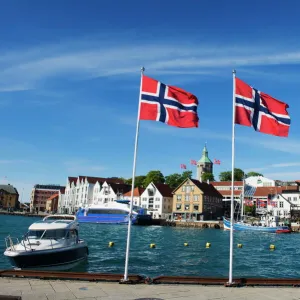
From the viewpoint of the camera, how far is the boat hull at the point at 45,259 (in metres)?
25.1

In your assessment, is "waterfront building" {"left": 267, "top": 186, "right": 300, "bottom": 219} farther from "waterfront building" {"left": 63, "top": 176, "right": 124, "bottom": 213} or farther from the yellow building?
"waterfront building" {"left": 63, "top": 176, "right": 124, "bottom": 213}

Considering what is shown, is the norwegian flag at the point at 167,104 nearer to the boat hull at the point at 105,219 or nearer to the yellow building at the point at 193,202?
the boat hull at the point at 105,219

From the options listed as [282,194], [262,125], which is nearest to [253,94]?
[262,125]

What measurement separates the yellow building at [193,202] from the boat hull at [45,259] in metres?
103

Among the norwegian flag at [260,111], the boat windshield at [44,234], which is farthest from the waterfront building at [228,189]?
the norwegian flag at [260,111]

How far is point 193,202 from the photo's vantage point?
131250 millimetres

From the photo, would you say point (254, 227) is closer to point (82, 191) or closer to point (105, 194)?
point (105, 194)

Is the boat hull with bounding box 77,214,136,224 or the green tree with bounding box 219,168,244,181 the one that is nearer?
the boat hull with bounding box 77,214,136,224

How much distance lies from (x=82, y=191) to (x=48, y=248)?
507ft

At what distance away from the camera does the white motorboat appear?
2528cm

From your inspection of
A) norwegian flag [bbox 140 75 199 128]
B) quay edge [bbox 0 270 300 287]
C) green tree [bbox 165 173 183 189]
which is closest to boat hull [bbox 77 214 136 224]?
green tree [bbox 165 173 183 189]

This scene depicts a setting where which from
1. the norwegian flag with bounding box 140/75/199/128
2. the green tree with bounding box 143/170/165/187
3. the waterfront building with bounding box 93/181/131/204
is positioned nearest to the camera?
the norwegian flag with bounding box 140/75/199/128

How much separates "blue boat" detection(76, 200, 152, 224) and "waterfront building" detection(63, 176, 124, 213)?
36.3m

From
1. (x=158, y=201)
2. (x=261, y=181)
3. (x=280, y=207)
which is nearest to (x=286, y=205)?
(x=280, y=207)
